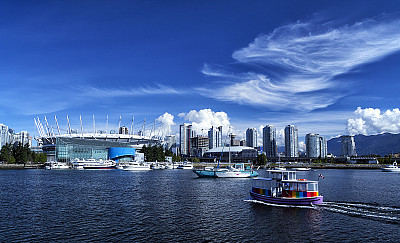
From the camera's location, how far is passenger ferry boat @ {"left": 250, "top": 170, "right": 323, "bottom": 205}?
168 ft

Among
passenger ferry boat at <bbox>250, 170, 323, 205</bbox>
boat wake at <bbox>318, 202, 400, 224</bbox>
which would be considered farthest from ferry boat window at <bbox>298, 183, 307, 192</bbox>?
boat wake at <bbox>318, 202, 400, 224</bbox>

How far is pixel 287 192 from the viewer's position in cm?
5259

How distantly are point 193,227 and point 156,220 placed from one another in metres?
6.34

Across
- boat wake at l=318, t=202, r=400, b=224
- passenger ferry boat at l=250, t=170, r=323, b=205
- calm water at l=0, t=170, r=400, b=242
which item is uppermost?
passenger ferry boat at l=250, t=170, r=323, b=205

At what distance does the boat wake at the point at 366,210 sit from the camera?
142 ft

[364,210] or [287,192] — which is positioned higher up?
[287,192]

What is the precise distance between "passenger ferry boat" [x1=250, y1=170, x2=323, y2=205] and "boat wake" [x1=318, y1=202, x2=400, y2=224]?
281 centimetres

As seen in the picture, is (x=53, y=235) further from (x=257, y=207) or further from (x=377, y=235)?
(x=377, y=235)

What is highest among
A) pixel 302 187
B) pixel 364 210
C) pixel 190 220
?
pixel 302 187

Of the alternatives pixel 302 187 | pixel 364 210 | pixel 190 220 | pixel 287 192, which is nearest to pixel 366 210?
→ pixel 364 210

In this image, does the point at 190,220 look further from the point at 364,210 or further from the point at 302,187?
the point at 364,210

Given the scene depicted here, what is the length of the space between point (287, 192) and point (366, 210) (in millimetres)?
12318

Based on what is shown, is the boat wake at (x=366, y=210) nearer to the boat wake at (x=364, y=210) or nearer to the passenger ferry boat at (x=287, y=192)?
the boat wake at (x=364, y=210)

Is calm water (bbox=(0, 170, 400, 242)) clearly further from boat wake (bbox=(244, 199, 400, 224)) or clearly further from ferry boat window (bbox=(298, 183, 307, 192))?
ferry boat window (bbox=(298, 183, 307, 192))
